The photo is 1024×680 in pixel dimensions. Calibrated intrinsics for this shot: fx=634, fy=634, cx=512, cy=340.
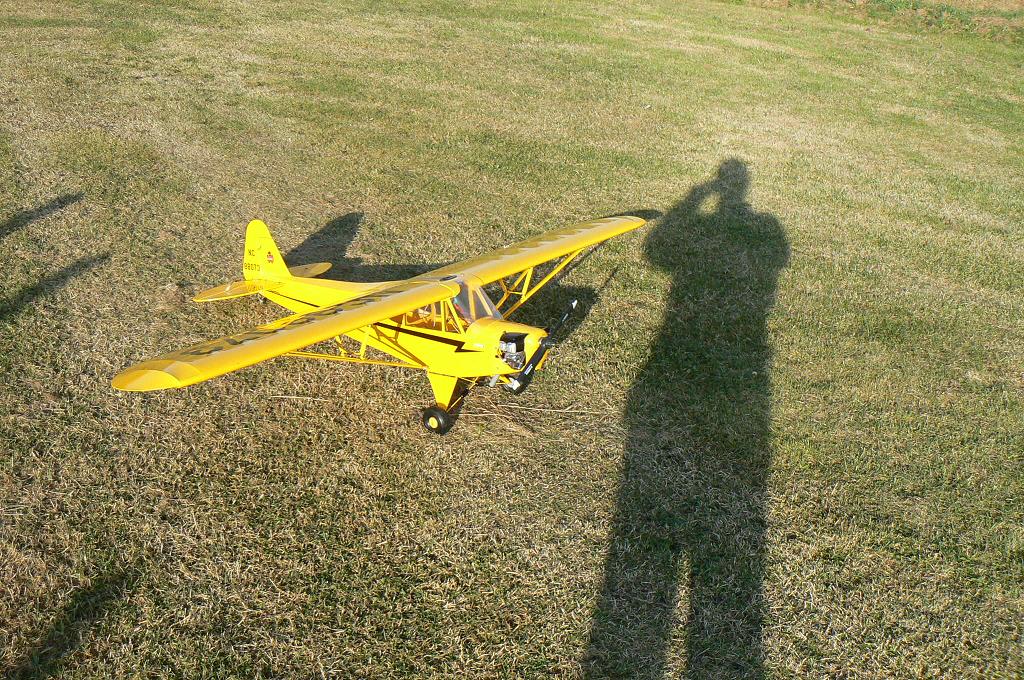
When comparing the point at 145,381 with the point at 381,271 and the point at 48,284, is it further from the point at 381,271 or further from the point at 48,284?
the point at 48,284

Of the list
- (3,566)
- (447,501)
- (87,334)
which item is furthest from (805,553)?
(87,334)

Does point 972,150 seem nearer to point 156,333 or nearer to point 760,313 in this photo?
point 760,313

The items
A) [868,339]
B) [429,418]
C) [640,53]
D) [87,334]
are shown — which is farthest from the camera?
[640,53]

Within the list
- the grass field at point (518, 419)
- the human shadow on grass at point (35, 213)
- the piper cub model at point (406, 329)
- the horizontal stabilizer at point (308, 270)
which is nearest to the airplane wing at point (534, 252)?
the piper cub model at point (406, 329)

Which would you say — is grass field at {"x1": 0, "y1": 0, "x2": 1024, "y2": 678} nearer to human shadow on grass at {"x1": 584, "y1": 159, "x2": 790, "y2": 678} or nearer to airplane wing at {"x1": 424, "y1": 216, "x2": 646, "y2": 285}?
human shadow on grass at {"x1": 584, "y1": 159, "x2": 790, "y2": 678}

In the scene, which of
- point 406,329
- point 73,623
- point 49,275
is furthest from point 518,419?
point 49,275
